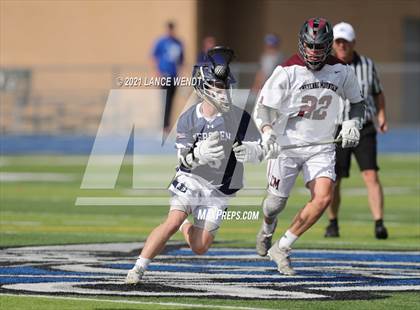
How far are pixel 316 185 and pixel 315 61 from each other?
3.05 feet

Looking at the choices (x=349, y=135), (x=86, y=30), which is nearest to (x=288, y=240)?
(x=349, y=135)

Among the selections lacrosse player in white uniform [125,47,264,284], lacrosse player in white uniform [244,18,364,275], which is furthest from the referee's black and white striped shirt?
lacrosse player in white uniform [125,47,264,284]

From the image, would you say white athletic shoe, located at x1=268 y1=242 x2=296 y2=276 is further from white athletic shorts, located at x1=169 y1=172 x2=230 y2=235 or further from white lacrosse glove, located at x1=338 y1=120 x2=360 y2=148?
white lacrosse glove, located at x1=338 y1=120 x2=360 y2=148

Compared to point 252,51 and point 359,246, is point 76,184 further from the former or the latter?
point 252,51

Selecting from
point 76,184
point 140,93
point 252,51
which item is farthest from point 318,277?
point 252,51

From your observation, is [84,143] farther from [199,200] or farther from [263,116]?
[199,200]

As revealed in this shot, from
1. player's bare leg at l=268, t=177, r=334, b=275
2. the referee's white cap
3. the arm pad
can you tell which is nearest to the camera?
player's bare leg at l=268, t=177, r=334, b=275

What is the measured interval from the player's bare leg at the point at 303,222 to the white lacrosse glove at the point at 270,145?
0.47 metres

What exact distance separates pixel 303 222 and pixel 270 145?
2.21 feet

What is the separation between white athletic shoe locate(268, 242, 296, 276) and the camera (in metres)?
9.60

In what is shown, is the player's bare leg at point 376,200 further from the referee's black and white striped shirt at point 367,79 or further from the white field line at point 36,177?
the white field line at point 36,177

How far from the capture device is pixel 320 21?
9820 millimetres

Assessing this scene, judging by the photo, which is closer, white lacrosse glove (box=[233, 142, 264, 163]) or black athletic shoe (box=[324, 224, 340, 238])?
white lacrosse glove (box=[233, 142, 264, 163])

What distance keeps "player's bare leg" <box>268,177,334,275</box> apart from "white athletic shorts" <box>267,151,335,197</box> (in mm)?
132
